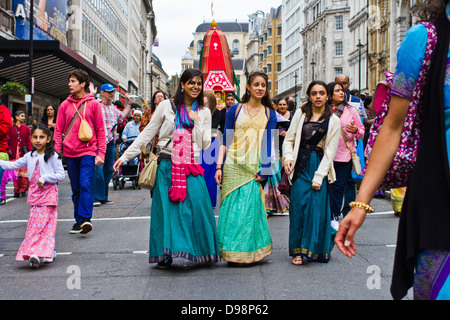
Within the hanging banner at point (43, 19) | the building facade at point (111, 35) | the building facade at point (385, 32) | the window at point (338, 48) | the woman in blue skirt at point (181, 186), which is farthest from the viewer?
the window at point (338, 48)

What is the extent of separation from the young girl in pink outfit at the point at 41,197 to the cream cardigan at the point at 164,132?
3.09 ft

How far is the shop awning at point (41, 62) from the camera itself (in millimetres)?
23922

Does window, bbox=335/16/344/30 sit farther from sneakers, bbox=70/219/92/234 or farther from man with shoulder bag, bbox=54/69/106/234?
sneakers, bbox=70/219/92/234

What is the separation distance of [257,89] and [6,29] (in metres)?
24.4

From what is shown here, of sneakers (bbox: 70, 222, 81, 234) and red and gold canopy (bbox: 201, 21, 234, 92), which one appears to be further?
red and gold canopy (bbox: 201, 21, 234, 92)

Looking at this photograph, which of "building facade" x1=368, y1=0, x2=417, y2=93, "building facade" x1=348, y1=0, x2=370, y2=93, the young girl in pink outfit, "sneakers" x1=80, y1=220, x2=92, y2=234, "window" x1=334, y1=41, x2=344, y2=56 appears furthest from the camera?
"window" x1=334, y1=41, x2=344, y2=56

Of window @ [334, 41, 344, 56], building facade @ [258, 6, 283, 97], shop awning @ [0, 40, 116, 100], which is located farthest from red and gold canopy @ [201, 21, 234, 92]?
building facade @ [258, 6, 283, 97]

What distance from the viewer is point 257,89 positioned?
20.7ft

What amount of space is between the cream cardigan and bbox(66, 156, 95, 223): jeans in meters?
2.21

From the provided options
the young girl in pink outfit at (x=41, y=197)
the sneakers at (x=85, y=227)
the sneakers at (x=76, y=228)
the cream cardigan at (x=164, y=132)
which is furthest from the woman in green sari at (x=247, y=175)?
the sneakers at (x=76, y=228)

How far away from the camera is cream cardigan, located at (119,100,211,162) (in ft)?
19.3

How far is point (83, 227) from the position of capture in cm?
775

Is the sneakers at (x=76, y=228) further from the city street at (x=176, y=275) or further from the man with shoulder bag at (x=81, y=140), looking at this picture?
the city street at (x=176, y=275)
